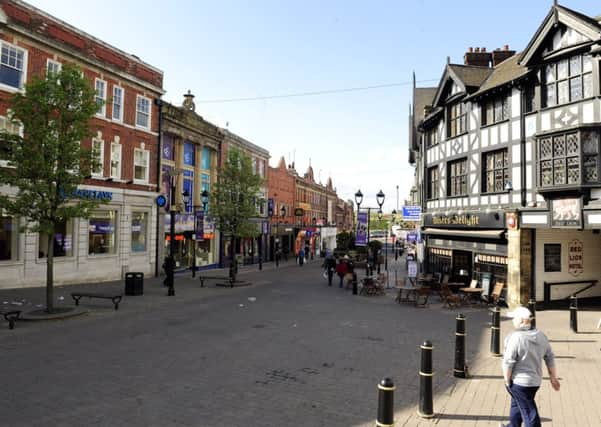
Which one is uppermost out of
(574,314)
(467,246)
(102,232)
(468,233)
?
(468,233)

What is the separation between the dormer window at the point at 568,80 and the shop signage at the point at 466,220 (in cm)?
477

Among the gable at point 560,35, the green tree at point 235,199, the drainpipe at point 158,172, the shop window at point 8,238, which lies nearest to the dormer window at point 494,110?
the gable at point 560,35

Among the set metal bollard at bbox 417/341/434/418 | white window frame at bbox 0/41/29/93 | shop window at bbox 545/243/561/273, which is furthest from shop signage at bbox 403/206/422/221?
white window frame at bbox 0/41/29/93

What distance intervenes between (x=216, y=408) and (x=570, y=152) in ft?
45.6

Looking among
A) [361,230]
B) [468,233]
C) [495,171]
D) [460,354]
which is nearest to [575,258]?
[468,233]

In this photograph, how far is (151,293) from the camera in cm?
1914

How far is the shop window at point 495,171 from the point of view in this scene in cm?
1736

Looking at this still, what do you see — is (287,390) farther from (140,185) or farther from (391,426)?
(140,185)

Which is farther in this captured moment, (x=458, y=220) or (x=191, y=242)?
(x=191, y=242)

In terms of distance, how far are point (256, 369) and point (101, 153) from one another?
18.7 meters

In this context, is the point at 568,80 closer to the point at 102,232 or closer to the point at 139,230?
the point at 102,232

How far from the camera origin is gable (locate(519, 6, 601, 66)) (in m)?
13.6

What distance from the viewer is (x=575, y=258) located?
1700cm

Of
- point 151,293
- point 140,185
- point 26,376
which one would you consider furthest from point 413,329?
point 140,185
